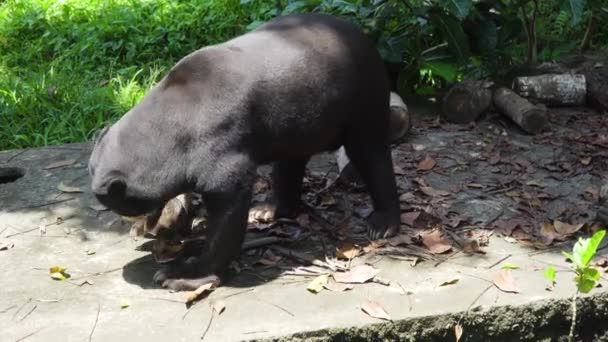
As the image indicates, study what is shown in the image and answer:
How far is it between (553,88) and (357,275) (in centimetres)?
346

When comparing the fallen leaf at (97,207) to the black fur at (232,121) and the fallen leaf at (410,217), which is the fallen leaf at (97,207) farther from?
the fallen leaf at (410,217)

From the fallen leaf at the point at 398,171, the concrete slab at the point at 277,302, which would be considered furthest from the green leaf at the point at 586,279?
the fallen leaf at the point at 398,171

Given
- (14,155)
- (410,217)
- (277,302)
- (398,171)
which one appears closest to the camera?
(277,302)

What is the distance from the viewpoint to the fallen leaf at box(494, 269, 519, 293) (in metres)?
4.35

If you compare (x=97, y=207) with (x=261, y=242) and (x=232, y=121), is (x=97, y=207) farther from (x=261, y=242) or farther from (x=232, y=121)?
(x=232, y=121)

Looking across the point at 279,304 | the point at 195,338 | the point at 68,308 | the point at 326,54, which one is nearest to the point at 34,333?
the point at 68,308

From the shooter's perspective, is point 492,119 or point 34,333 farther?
point 492,119

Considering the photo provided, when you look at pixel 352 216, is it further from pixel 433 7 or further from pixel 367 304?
pixel 433 7

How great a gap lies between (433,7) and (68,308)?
13.6 ft

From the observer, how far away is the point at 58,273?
4.62 metres

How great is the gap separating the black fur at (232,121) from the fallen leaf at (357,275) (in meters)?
0.59

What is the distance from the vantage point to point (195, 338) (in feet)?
13.0

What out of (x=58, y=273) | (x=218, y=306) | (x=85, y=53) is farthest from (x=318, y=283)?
(x=85, y=53)

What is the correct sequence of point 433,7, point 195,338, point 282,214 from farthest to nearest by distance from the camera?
point 433,7
point 282,214
point 195,338
